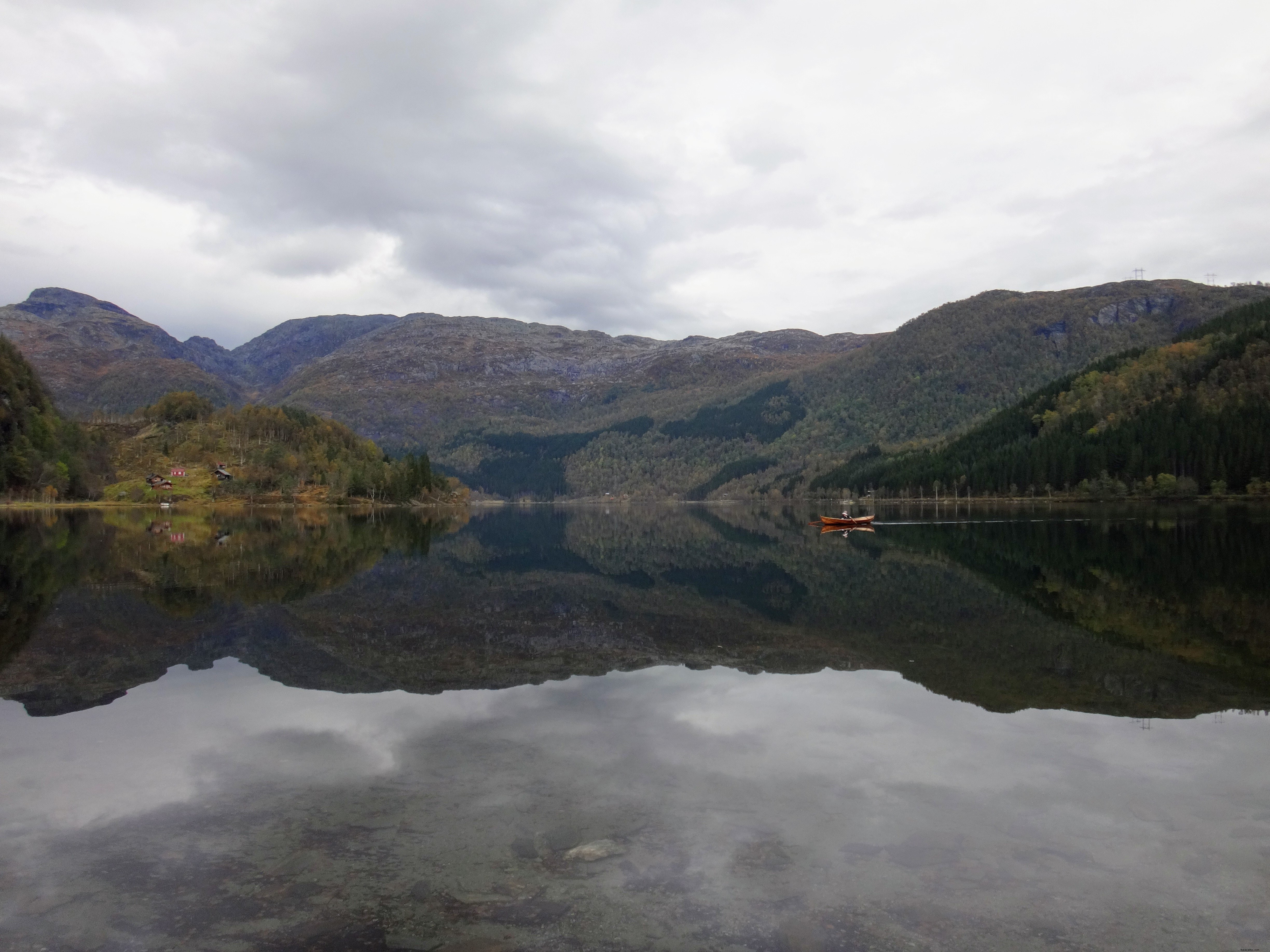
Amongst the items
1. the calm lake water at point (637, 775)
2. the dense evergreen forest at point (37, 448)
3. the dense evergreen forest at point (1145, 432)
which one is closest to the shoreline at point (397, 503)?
the dense evergreen forest at point (1145, 432)

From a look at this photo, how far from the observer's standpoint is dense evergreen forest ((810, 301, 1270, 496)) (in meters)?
122

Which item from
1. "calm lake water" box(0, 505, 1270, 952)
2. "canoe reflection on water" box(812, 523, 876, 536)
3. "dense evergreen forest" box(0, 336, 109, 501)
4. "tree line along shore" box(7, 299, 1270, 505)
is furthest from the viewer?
"dense evergreen forest" box(0, 336, 109, 501)

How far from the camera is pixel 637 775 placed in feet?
31.3

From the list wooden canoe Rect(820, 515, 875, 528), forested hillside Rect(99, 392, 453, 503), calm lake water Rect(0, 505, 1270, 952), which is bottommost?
wooden canoe Rect(820, 515, 875, 528)

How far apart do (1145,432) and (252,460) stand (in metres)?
174

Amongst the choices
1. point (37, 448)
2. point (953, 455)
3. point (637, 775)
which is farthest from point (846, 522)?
point (37, 448)

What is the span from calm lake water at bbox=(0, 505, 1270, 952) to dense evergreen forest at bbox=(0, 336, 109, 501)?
132107mm

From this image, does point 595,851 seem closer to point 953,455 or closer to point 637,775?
point 637,775

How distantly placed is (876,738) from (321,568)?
97.2ft

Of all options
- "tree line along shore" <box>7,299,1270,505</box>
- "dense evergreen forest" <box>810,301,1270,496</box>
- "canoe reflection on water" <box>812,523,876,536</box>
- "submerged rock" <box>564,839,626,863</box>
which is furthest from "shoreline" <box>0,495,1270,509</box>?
"submerged rock" <box>564,839,626,863</box>

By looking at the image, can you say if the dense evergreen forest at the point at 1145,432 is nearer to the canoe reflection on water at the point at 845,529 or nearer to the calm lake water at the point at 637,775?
the canoe reflection on water at the point at 845,529

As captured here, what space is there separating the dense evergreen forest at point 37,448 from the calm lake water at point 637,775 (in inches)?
5201

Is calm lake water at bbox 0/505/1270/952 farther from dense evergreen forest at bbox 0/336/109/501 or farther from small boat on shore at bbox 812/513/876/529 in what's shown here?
dense evergreen forest at bbox 0/336/109/501

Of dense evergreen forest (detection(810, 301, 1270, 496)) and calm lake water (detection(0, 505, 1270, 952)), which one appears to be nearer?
calm lake water (detection(0, 505, 1270, 952))
